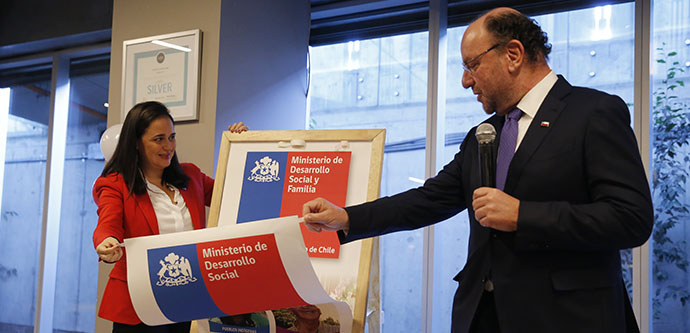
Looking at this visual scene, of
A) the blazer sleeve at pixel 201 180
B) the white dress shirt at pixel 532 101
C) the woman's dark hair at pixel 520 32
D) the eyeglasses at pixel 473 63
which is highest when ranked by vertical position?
the woman's dark hair at pixel 520 32

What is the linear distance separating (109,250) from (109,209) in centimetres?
34

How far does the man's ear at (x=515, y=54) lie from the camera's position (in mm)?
1608

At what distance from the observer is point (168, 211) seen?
2.59 m

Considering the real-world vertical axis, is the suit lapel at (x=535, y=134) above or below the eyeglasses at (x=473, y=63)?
below

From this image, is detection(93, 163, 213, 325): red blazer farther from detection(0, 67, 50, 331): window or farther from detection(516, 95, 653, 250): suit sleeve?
detection(0, 67, 50, 331): window

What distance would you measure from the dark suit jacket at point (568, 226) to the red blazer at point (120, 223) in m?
1.44

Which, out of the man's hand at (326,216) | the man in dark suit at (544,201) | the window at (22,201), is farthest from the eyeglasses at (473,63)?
the window at (22,201)

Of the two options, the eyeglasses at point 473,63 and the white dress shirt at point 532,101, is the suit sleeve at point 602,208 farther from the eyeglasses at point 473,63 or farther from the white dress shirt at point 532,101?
the eyeglasses at point 473,63

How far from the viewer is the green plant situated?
10.2 feet

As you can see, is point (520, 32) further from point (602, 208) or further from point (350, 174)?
point (350, 174)

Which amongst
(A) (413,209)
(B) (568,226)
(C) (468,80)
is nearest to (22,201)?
(A) (413,209)

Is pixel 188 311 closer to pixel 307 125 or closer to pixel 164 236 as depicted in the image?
pixel 164 236

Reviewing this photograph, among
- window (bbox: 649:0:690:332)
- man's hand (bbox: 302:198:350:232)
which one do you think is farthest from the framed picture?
window (bbox: 649:0:690:332)

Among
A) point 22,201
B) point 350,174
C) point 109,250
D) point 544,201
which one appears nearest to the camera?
point 544,201
